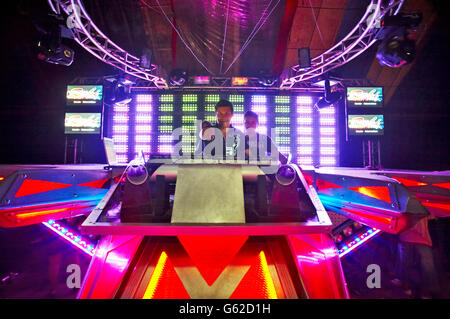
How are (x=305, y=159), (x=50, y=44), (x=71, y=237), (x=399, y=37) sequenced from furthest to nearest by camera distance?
(x=305, y=159) → (x=50, y=44) → (x=399, y=37) → (x=71, y=237)

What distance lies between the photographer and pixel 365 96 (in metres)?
6.50

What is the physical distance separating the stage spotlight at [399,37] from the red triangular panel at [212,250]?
562 cm

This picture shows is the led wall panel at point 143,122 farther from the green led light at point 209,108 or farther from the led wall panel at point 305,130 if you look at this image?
the led wall panel at point 305,130

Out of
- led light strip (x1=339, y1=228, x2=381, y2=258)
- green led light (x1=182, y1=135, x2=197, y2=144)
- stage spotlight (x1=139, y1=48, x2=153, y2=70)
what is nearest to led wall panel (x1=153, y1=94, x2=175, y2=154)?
green led light (x1=182, y1=135, x2=197, y2=144)

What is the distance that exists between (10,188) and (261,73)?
6518 millimetres

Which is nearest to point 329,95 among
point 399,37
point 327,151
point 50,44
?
point 327,151

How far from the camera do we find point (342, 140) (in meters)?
6.90

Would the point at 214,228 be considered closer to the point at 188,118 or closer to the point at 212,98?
the point at 188,118

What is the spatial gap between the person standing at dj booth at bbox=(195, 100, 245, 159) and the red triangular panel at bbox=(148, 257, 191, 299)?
1172 millimetres

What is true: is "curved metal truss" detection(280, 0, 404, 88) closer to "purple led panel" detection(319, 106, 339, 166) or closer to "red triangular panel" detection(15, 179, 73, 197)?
"purple led panel" detection(319, 106, 339, 166)

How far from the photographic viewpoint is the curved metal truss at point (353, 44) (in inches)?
170

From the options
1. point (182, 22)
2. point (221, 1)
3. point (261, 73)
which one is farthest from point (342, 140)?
point (182, 22)

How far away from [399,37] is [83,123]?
8807 millimetres
